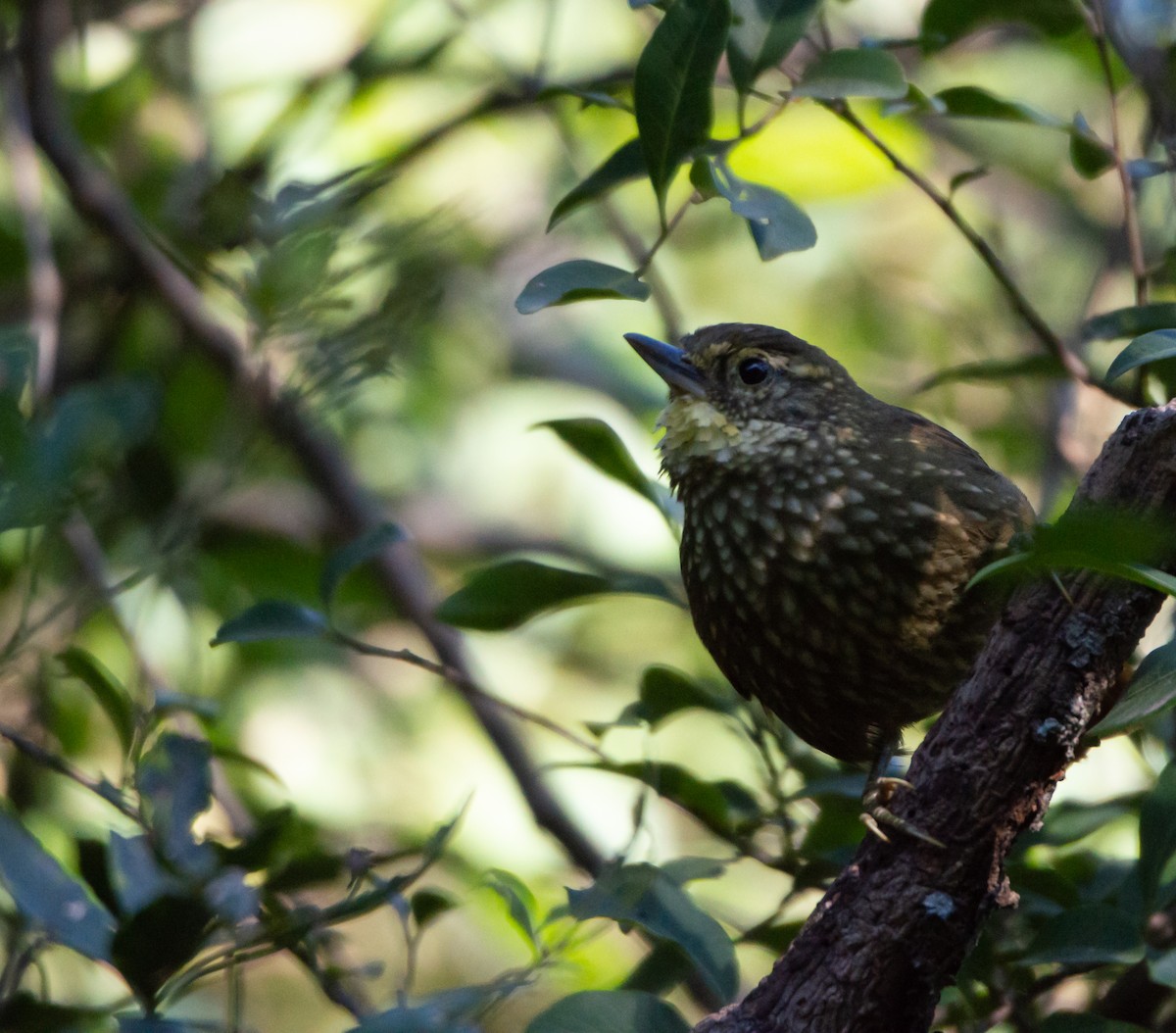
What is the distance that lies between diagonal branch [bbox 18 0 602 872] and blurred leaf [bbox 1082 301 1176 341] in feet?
5.20

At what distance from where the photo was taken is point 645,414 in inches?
182

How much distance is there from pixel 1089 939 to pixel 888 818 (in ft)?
1.58

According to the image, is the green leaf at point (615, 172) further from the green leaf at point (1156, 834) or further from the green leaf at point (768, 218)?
the green leaf at point (1156, 834)

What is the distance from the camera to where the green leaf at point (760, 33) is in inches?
91.5

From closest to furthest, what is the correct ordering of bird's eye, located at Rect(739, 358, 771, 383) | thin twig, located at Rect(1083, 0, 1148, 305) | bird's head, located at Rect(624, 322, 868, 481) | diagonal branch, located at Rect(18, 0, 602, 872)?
thin twig, located at Rect(1083, 0, 1148, 305) < bird's head, located at Rect(624, 322, 868, 481) < bird's eye, located at Rect(739, 358, 771, 383) < diagonal branch, located at Rect(18, 0, 602, 872)

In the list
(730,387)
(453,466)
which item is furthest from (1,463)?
(453,466)

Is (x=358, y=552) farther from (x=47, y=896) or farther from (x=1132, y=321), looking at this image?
(x=1132, y=321)

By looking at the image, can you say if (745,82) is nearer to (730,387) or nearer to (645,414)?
(730,387)

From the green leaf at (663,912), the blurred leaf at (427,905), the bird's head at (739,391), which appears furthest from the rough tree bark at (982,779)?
the bird's head at (739,391)

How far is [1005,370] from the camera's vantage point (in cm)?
288

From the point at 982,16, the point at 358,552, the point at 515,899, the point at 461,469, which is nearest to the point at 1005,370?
the point at 982,16

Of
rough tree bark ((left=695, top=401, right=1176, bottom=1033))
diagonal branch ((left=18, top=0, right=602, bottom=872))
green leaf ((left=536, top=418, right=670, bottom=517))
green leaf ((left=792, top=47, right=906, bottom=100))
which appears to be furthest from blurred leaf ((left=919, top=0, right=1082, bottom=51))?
diagonal branch ((left=18, top=0, right=602, bottom=872))

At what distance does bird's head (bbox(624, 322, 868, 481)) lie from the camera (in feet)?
9.80

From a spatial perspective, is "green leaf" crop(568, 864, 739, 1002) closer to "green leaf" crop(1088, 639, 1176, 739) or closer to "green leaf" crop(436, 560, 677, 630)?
"green leaf" crop(436, 560, 677, 630)
